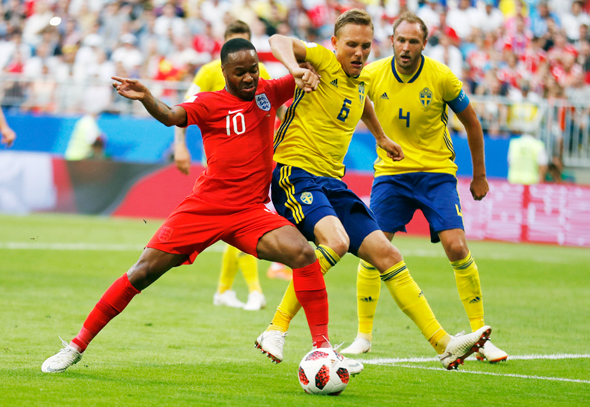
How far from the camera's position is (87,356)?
18.4 feet

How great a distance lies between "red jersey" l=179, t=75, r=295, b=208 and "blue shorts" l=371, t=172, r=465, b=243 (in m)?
1.57

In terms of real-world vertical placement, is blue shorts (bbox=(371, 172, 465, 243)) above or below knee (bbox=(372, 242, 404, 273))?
above

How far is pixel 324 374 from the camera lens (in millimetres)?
4590

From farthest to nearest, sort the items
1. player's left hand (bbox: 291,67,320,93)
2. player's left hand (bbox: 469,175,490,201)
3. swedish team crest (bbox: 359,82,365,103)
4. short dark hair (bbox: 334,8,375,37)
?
player's left hand (bbox: 469,175,490,201) → swedish team crest (bbox: 359,82,365,103) → short dark hair (bbox: 334,8,375,37) → player's left hand (bbox: 291,67,320,93)

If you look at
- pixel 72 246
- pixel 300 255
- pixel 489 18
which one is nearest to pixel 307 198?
pixel 300 255

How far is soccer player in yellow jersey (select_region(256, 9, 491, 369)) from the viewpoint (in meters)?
5.20

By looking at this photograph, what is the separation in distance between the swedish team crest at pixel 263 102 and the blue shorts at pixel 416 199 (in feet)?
5.30

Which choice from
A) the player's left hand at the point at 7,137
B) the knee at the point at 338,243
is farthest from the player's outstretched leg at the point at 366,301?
the player's left hand at the point at 7,137

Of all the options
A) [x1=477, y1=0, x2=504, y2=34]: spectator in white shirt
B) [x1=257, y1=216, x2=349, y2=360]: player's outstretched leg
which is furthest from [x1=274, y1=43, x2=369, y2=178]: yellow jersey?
[x1=477, y1=0, x2=504, y2=34]: spectator in white shirt

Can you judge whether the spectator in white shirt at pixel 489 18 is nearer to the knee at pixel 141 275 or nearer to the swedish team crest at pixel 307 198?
the swedish team crest at pixel 307 198

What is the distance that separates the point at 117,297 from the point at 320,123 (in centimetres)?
178

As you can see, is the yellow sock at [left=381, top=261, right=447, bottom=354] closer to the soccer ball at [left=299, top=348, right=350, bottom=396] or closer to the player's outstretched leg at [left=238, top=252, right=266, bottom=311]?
the soccer ball at [left=299, top=348, right=350, bottom=396]

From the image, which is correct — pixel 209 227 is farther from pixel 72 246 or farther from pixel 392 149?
pixel 72 246

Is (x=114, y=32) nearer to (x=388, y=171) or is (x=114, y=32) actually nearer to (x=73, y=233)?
(x=73, y=233)
